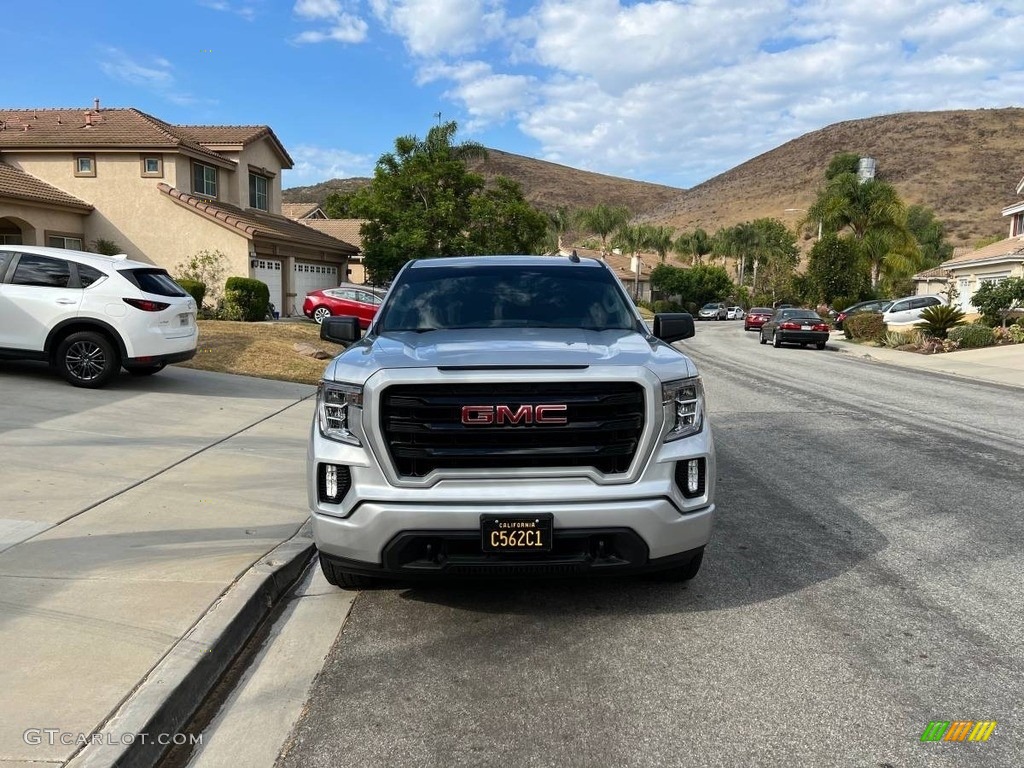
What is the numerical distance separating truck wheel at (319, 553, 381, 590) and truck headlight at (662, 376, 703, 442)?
6.11 feet

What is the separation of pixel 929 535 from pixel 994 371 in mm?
16974

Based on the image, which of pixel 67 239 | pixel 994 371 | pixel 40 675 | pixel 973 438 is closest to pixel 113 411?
→ pixel 40 675

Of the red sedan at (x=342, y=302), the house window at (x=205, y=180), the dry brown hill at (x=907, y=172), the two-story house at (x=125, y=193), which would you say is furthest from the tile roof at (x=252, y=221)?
the dry brown hill at (x=907, y=172)

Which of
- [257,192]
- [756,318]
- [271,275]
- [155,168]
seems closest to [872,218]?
[756,318]

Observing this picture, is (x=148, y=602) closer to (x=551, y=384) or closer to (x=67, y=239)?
(x=551, y=384)

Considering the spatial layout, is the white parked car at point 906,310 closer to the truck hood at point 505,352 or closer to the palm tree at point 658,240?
the truck hood at point 505,352

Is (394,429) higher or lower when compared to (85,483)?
higher

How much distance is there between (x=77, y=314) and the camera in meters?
10.5

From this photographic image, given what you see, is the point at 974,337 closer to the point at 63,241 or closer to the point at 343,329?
the point at 343,329

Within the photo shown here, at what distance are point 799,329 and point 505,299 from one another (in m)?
26.1

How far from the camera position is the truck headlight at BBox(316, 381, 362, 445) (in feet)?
13.1

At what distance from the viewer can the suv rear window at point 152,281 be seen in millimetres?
10766

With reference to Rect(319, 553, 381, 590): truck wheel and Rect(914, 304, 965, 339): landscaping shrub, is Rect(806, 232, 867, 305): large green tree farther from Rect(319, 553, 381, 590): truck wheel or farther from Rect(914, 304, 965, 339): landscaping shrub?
Rect(319, 553, 381, 590): truck wheel

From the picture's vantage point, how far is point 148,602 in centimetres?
423
